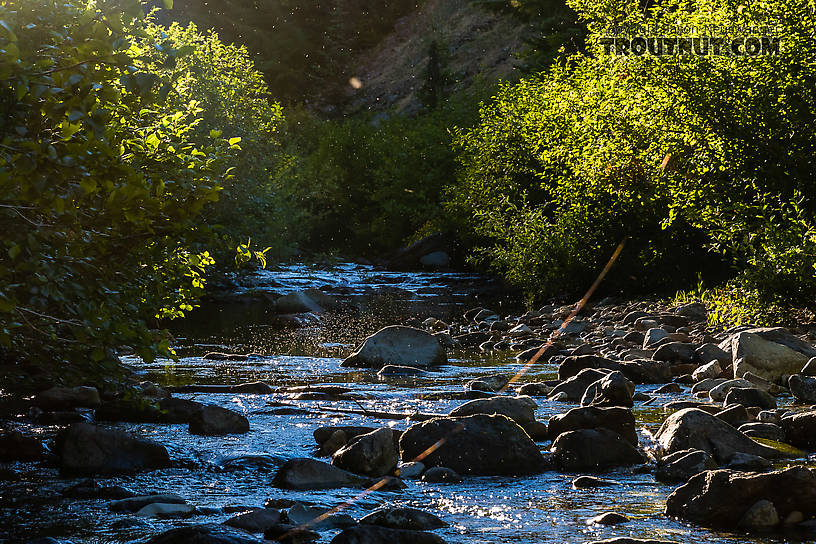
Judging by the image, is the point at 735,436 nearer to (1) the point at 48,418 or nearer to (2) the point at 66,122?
(2) the point at 66,122

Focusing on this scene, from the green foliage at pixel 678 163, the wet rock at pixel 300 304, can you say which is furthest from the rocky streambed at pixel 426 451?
the wet rock at pixel 300 304

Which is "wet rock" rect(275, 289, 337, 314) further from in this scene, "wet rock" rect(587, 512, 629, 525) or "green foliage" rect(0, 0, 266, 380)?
"wet rock" rect(587, 512, 629, 525)

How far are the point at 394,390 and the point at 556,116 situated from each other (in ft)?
54.0

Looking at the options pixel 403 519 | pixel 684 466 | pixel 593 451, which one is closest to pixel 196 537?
pixel 403 519

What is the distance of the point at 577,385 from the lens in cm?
1248

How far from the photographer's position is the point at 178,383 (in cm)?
1389

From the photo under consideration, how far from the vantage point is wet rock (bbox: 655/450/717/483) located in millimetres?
8250

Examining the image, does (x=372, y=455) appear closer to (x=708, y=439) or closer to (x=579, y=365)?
(x=708, y=439)

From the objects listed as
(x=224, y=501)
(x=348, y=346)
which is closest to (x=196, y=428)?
(x=224, y=501)

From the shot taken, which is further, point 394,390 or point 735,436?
point 394,390

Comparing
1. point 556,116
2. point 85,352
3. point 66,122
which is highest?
point 556,116

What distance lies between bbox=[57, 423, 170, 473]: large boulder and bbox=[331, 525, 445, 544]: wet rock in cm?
326

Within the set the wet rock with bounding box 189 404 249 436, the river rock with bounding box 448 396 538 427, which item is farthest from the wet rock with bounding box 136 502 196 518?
the river rock with bounding box 448 396 538 427

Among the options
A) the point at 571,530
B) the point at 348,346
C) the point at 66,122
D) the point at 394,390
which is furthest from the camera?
the point at 348,346
